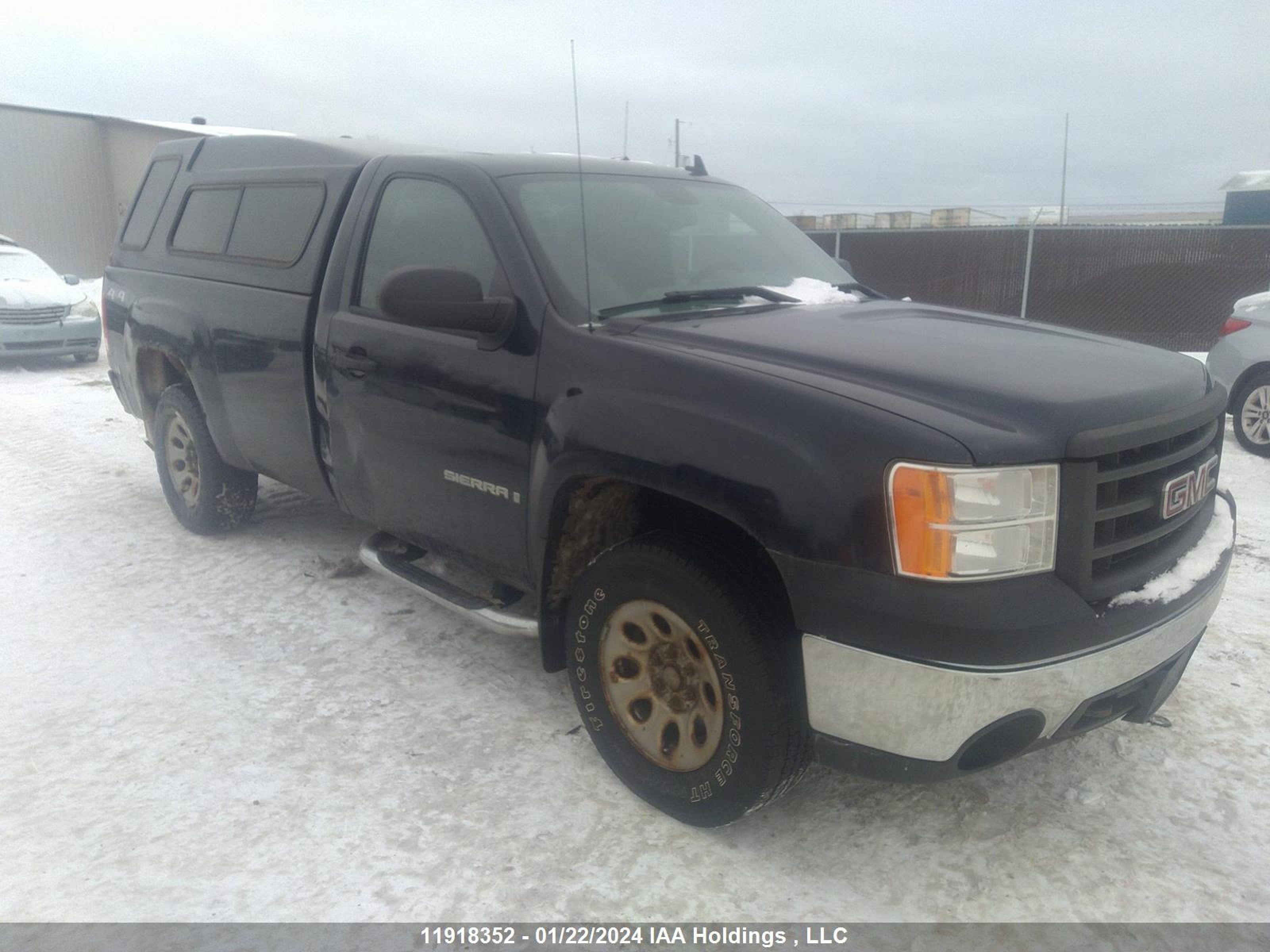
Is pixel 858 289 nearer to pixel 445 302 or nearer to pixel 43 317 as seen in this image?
pixel 445 302

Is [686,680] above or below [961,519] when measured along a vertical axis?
below

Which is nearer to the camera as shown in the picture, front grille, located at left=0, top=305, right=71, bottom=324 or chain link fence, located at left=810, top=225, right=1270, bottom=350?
front grille, located at left=0, top=305, right=71, bottom=324

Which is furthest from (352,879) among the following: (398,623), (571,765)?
(398,623)

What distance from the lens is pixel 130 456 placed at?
704 centimetres

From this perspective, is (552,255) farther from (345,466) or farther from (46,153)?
(46,153)

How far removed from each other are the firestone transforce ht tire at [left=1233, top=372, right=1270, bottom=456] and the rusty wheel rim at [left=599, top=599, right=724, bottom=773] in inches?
251

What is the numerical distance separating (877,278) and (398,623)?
13110 mm

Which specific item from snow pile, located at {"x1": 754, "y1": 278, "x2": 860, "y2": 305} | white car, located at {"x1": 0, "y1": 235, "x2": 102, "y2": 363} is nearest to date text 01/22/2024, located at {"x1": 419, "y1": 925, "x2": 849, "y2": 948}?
snow pile, located at {"x1": 754, "y1": 278, "x2": 860, "y2": 305}

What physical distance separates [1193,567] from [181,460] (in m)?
4.73

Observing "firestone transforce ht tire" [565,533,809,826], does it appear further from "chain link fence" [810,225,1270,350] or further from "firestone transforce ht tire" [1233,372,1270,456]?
"chain link fence" [810,225,1270,350]

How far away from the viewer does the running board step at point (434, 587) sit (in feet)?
10.6

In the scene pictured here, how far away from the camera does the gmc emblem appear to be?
8.32 feet

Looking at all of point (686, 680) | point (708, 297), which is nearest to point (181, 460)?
point (708, 297)

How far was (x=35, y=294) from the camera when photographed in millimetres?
11688
